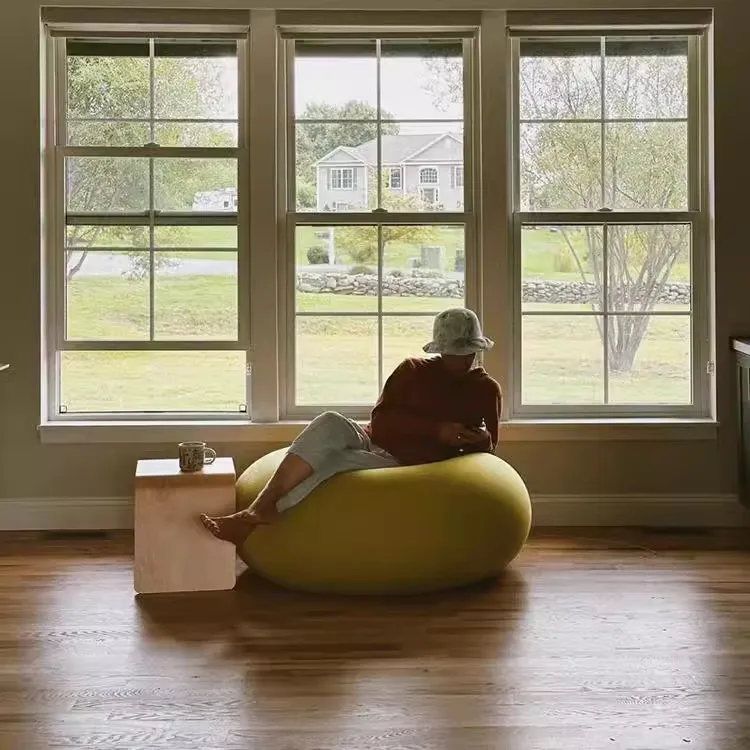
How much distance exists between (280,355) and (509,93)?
1.66 meters

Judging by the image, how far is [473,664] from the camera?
2.74 metres

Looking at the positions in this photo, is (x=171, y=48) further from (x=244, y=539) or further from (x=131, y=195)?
(x=244, y=539)

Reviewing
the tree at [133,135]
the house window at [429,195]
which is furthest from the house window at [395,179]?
the tree at [133,135]

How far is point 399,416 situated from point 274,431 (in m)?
0.91

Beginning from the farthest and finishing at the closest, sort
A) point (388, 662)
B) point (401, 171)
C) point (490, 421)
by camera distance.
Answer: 1. point (401, 171)
2. point (490, 421)
3. point (388, 662)

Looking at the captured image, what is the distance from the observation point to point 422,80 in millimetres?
4457

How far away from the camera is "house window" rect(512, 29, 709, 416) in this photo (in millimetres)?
4473

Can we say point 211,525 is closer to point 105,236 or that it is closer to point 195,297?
point 195,297

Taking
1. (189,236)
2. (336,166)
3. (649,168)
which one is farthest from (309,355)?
(649,168)

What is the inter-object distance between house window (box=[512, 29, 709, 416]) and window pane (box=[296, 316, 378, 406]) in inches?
28.4

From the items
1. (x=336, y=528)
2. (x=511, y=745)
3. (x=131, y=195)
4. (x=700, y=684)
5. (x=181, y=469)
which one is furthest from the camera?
(x=131, y=195)

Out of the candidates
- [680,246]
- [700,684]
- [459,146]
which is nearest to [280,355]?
[459,146]

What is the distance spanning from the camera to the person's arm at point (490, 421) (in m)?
3.72

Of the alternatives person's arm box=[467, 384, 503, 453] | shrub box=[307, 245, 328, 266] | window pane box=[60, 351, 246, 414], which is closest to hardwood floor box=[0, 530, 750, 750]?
person's arm box=[467, 384, 503, 453]
